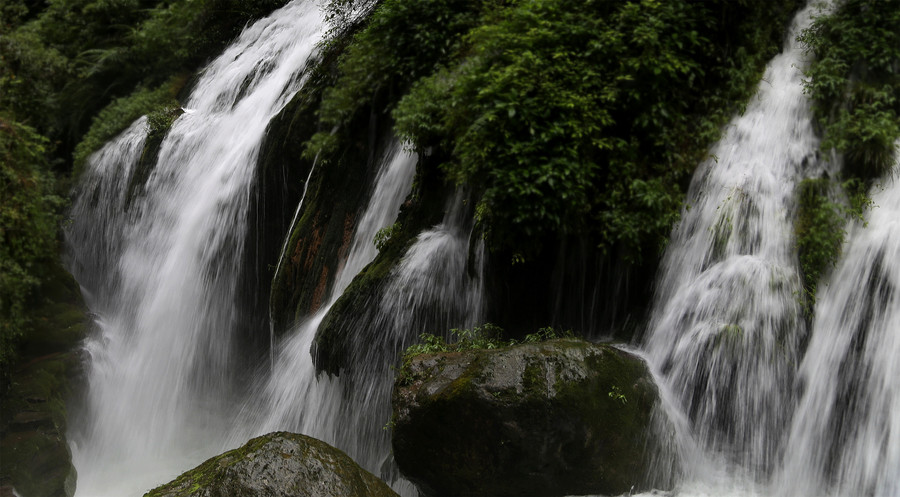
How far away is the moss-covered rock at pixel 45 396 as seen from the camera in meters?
7.86

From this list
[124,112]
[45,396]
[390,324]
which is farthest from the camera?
[124,112]

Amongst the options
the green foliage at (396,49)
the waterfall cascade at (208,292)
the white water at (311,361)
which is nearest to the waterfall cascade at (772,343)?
the waterfall cascade at (208,292)

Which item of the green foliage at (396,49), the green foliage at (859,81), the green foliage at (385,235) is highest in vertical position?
the green foliage at (396,49)

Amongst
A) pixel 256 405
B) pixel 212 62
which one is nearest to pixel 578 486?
pixel 256 405

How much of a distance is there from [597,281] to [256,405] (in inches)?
179

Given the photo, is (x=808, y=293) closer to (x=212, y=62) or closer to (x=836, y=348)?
(x=836, y=348)

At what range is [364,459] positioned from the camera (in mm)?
6555

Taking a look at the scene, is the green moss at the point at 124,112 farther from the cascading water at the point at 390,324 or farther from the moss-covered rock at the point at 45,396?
the cascading water at the point at 390,324

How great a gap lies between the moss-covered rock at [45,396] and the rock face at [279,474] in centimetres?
455

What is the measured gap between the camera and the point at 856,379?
4.81 meters

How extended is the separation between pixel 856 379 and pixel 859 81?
2663mm

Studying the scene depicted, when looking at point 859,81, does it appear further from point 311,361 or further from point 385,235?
point 311,361

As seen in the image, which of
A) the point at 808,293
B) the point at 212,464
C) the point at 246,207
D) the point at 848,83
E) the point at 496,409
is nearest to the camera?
the point at 212,464

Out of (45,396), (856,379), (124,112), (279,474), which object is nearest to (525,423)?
(279,474)
